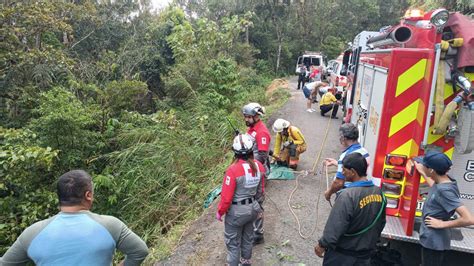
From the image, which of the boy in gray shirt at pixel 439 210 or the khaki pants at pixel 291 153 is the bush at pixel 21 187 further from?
the boy in gray shirt at pixel 439 210

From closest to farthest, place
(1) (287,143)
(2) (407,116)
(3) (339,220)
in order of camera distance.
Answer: (3) (339,220), (2) (407,116), (1) (287,143)

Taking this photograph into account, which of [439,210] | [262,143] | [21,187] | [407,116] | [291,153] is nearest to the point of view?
[439,210]

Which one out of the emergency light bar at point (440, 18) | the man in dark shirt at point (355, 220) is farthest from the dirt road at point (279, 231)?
the emergency light bar at point (440, 18)

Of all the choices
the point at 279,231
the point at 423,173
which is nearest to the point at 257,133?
the point at 279,231

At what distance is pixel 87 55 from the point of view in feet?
54.7

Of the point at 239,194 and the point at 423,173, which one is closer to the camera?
the point at 423,173

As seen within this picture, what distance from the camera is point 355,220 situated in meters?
2.77

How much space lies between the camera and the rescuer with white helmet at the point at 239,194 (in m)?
3.67

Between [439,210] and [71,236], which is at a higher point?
[71,236]

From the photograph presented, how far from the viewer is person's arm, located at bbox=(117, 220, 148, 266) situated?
2.19 meters

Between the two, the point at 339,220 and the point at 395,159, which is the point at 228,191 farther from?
the point at 395,159

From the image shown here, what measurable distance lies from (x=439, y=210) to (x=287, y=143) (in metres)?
3.99

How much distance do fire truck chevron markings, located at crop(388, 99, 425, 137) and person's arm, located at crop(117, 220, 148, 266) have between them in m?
2.89

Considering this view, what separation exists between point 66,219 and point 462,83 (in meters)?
3.56
